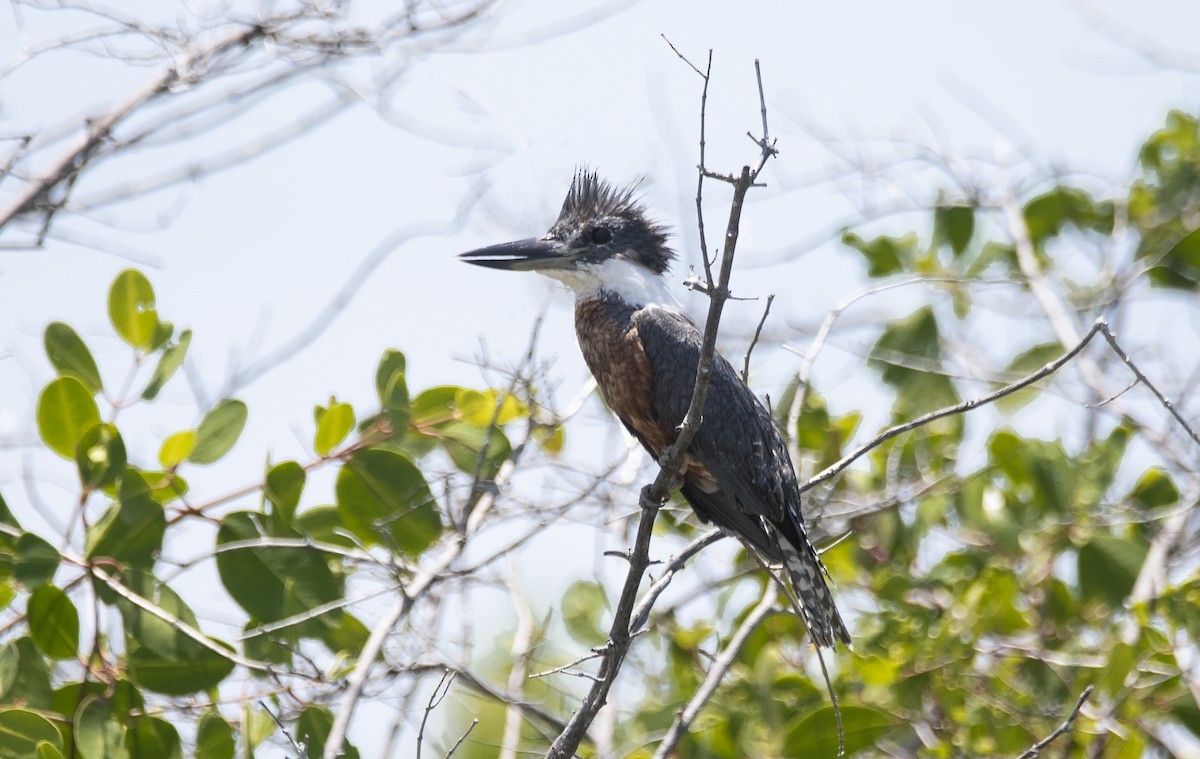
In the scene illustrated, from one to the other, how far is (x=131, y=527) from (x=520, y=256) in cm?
143

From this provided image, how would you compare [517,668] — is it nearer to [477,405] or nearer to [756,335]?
[477,405]

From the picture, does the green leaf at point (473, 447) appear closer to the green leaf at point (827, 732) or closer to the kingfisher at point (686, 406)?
the kingfisher at point (686, 406)

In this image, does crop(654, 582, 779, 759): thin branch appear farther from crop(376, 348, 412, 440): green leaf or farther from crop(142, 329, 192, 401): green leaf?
crop(142, 329, 192, 401): green leaf

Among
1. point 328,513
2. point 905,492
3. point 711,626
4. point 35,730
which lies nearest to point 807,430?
point 905,492

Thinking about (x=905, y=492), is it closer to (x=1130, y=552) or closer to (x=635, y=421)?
(x=1130, y=552)

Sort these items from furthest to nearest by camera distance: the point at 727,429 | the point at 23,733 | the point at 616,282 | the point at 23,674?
the point at 616,282
the point at 727,429
the point at 23,674
the point at 23,733

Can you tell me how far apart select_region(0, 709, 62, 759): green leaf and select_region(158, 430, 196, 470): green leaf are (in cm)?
64

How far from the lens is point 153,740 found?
2721mm

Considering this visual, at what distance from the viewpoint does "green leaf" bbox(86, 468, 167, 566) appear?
2.71 metres

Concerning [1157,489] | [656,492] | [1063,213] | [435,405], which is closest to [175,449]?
[435,405]

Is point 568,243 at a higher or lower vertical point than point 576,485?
higher

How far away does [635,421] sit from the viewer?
338cm

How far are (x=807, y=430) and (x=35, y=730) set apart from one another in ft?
8.23

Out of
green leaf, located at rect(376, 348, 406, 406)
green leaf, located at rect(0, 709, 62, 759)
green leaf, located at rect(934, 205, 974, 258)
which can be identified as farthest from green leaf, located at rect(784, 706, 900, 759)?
green leaf, located at rect(934, 205, 974, 258)
